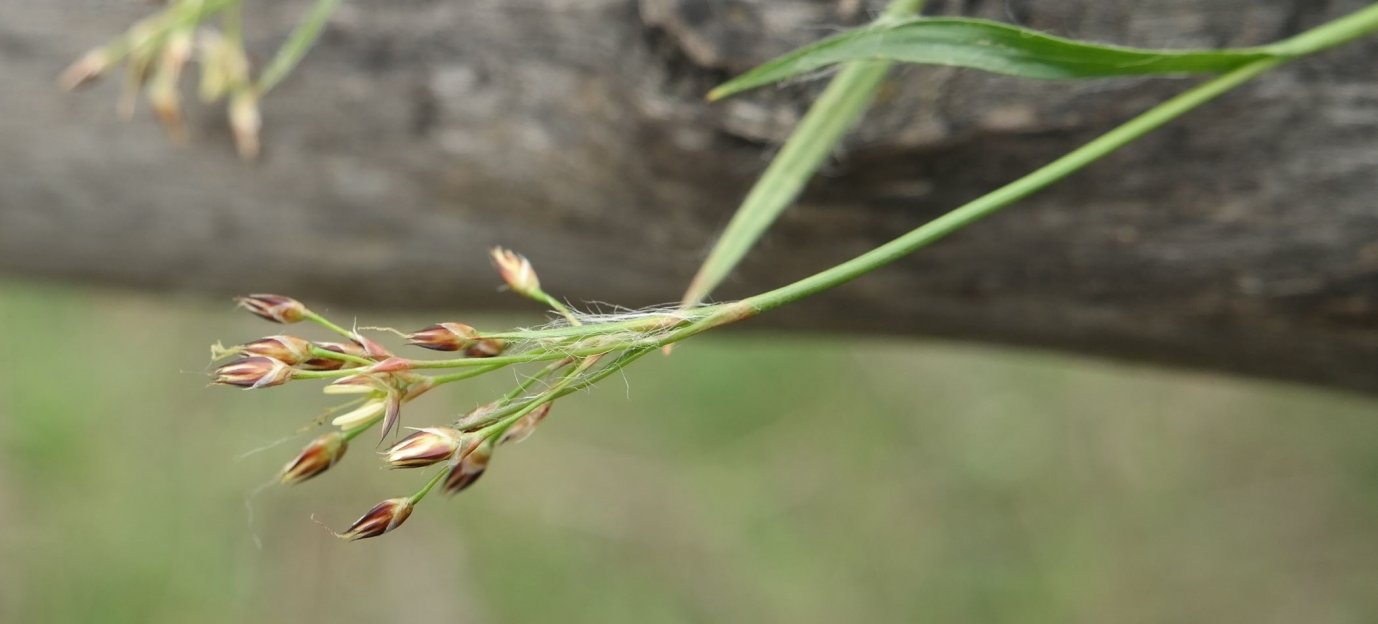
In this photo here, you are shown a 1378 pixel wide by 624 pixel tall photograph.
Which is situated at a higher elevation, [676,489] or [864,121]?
[864,121]

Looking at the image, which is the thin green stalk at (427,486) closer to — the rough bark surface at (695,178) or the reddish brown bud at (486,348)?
the reddish brown bud at (486,348)

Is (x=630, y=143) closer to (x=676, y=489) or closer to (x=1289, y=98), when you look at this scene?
(x=1289, y=98)

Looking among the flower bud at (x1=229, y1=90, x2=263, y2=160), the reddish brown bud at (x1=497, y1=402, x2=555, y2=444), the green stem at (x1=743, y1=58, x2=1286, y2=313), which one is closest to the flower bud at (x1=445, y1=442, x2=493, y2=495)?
the reddish brown bud at (x1=497, y1=402, x2=555, y2=444)

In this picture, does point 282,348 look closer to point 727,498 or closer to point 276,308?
point 276,308

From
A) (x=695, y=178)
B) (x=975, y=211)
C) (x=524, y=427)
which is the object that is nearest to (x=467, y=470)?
(x=524, y=427)

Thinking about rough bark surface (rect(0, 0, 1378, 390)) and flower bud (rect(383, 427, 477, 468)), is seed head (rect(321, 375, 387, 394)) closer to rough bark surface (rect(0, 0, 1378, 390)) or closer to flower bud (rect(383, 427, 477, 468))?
flower bud (rect(383, 427, 477, 468))

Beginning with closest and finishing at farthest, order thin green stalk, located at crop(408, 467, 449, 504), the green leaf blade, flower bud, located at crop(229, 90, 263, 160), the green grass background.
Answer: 1. thin green stalk, located at crop(408, 467, 449, 504)
2. the green leaf blade
3. flower bud, located at crop(229, 90, 263, 160)
4. the green grass background

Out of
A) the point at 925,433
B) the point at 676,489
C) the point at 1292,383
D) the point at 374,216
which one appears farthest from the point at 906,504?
the point at 374,216
